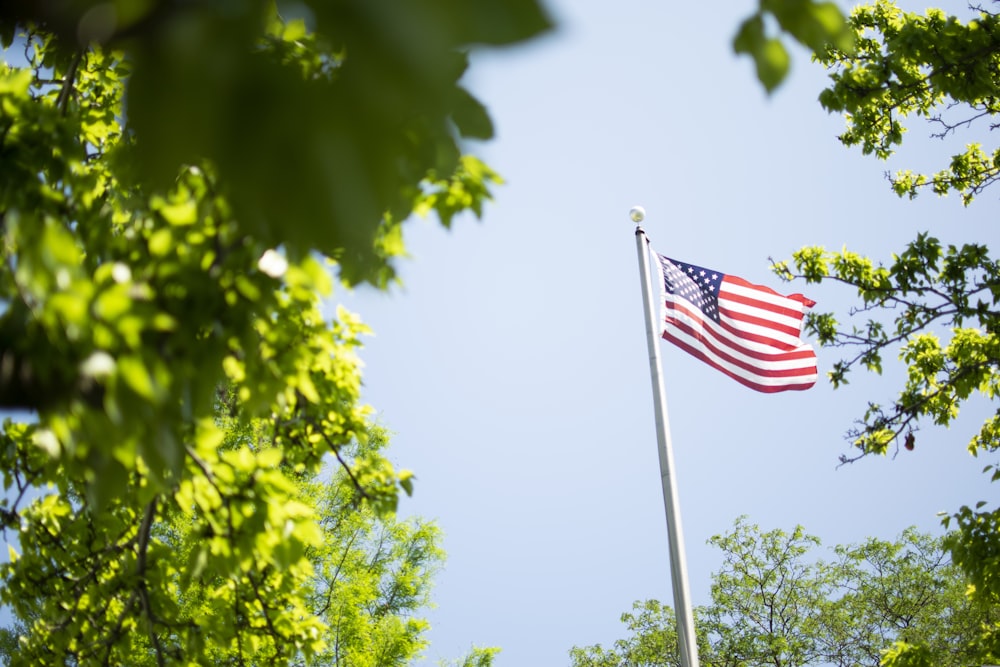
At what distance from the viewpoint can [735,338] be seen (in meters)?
9.80

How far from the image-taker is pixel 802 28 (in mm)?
1544

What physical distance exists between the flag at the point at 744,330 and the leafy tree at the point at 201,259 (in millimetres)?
5600

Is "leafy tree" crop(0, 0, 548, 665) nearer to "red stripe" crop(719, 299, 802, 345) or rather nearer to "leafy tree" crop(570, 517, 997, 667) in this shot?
"red stripe" crop(719, 299, 802, 345)

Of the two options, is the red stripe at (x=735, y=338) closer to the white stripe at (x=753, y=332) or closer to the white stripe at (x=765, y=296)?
the white stripe at (x=753, y=332)

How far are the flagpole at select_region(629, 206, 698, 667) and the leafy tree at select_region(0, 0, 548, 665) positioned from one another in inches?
146

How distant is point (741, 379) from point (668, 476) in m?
1.77

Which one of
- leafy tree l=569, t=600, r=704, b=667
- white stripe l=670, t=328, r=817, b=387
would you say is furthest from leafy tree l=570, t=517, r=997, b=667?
white stripe l=670, t=328, r=817, b=387

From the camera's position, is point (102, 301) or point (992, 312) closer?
point (102, 301)

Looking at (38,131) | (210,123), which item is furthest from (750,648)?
(210,123)

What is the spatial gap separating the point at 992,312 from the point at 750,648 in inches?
730

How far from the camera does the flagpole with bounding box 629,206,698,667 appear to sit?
751 cm

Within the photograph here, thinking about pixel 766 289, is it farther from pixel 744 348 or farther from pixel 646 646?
pixel 646 646

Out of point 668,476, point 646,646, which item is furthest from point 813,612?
point 668,476

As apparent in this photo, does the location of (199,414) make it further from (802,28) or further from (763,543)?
(763,543)
